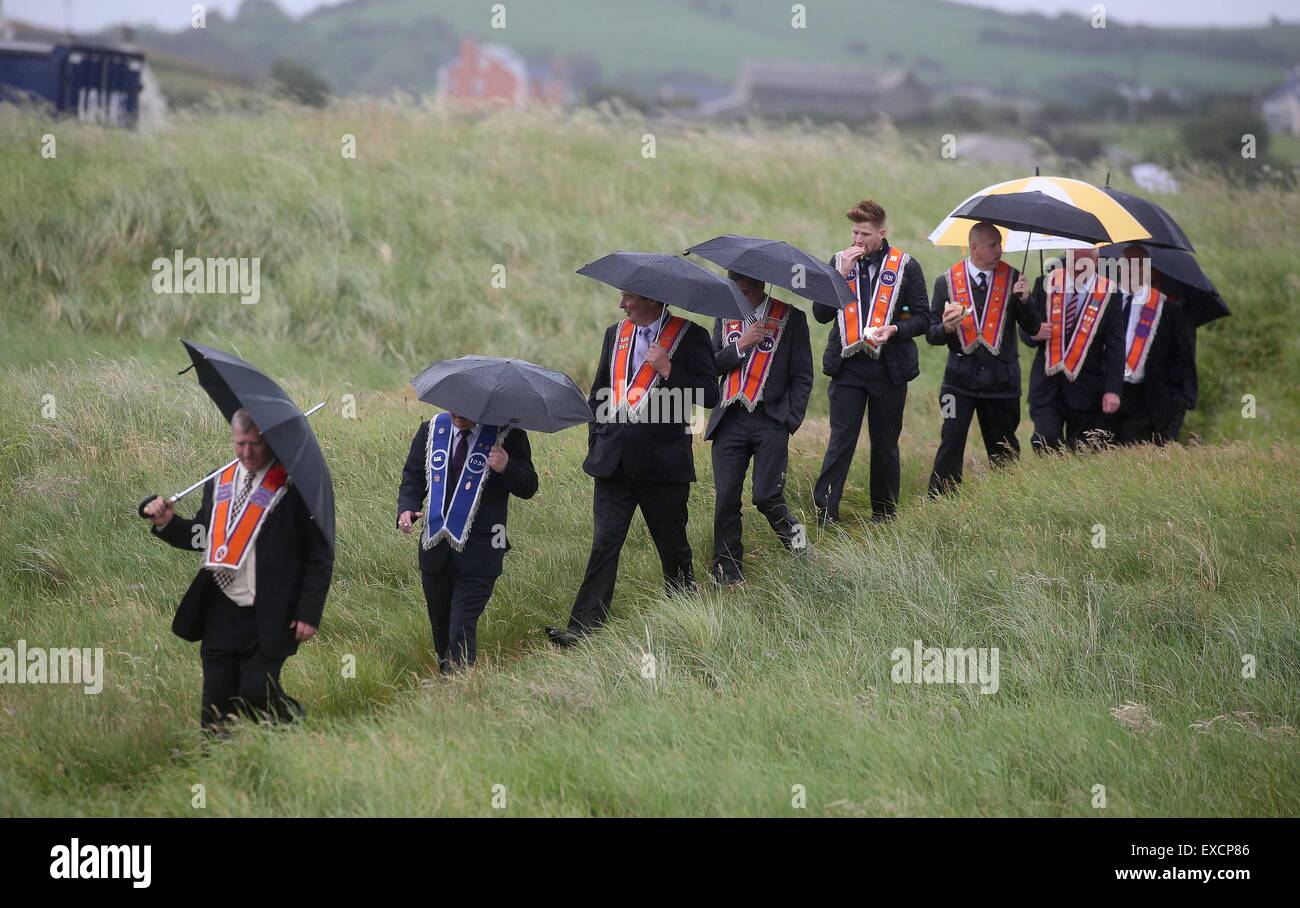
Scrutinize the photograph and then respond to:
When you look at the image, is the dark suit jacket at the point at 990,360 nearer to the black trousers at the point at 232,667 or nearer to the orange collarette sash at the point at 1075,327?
the orange collarette sash at the point at 1075,327

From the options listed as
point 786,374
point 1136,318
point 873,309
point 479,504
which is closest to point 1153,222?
point 1136,318

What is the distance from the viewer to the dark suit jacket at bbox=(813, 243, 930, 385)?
9.38m

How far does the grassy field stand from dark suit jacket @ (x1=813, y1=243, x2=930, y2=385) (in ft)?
3.49

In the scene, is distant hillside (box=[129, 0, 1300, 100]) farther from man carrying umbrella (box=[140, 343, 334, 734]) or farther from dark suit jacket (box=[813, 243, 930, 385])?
man carrying umbrella (box=[140, 343, 334, 734])

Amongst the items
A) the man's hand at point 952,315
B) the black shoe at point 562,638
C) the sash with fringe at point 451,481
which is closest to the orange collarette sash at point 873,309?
the man's hand at point 952,315

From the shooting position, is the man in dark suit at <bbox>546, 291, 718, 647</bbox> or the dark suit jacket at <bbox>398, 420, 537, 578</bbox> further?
the man in dark suit at <bbox>546, 291, 718, 647</bbox>

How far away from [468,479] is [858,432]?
11.1ft

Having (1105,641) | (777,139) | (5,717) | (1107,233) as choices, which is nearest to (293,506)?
(5,717)

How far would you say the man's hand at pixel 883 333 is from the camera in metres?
9.27

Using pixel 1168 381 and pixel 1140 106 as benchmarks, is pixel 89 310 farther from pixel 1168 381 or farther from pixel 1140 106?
pixel 1140 106

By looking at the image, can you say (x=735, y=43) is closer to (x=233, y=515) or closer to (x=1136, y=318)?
(x=1136, y=318)

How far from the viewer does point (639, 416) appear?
802 cm

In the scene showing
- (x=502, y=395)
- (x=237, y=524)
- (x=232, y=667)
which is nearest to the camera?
(x=237, y=524)

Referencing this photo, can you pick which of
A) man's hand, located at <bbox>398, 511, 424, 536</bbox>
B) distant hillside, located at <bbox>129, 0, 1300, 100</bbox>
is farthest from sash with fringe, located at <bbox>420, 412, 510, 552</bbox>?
distant hillside, located at <bbox>129, 0, 1300, 100</bbox>
